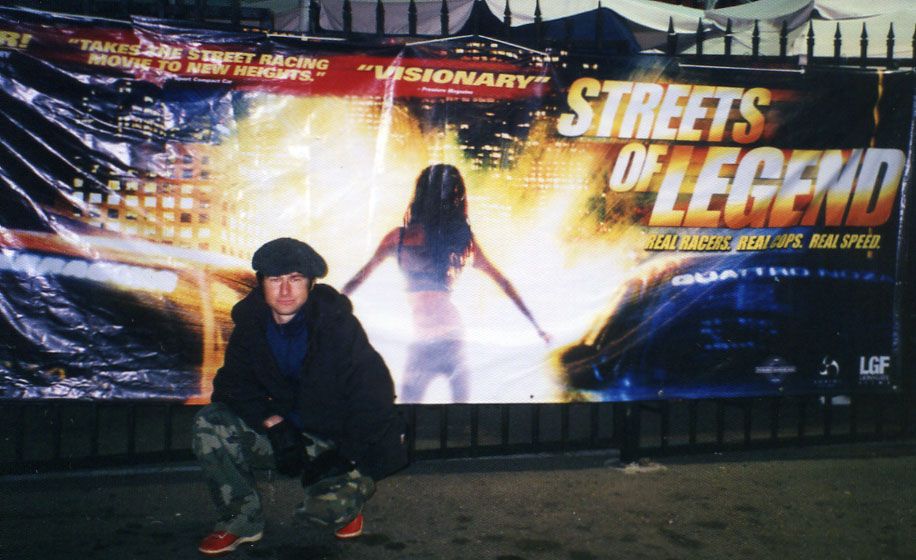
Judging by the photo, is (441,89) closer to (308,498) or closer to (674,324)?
(674,324)

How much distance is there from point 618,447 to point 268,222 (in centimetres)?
303

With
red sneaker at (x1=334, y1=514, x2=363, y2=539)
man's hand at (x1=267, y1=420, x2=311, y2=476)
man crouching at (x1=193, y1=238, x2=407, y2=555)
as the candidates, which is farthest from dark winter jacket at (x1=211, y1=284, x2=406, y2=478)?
red sneaker at (x1=334, y1=514, x2=363, y2=539)

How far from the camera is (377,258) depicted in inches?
174

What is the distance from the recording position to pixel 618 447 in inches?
195

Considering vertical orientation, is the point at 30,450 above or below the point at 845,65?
below

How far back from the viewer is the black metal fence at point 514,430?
445 centimetres

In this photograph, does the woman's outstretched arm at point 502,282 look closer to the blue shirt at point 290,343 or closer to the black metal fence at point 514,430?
the black metal fence at point 514,430

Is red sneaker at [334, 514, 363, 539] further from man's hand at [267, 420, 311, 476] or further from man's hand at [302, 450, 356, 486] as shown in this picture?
man's hand at [267, 420, 311, 476]

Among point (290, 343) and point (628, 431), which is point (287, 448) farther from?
point (628, 431)

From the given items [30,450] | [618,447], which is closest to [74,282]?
[30,450]

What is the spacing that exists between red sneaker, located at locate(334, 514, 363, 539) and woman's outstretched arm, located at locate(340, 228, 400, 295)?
1481 millimetres

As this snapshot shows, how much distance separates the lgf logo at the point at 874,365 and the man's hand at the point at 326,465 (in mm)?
3937

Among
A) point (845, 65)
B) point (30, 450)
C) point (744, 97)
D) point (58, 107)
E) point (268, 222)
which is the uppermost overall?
point (845, 65)

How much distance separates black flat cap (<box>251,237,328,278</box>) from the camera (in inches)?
136
